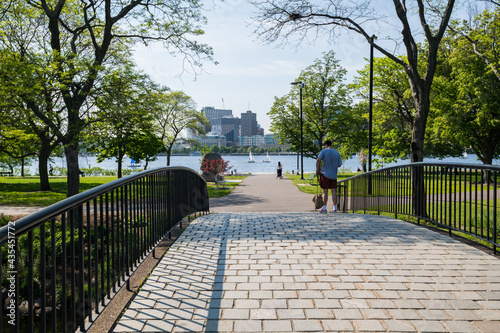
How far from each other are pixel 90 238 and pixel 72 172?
35.3 ft

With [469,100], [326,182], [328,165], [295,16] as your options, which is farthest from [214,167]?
[328,165]

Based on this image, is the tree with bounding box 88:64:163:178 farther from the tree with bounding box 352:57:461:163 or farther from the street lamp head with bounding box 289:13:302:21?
the tree with bounding box 352:57:461:163

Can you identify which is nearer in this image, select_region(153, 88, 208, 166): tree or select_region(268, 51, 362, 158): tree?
select_region(268, 51, 362, 158): tree

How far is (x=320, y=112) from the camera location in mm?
39594

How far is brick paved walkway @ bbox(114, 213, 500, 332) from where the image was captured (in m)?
3.17

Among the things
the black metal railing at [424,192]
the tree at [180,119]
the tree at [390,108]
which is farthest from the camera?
the tree at [180,119]

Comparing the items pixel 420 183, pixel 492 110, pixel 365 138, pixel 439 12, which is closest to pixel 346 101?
pixel 365 138

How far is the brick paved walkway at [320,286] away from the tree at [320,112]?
109 feet

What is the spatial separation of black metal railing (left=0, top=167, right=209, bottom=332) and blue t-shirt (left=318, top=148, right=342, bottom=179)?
3.49 m

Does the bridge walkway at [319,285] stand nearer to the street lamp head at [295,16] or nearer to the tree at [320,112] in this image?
the street lamp head at [295,16]

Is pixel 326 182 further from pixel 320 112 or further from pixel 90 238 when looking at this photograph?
pixel 320 112

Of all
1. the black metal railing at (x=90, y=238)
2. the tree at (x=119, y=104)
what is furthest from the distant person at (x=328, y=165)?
the tree at (x=119, y=104)

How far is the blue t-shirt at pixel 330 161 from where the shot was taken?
388 inches

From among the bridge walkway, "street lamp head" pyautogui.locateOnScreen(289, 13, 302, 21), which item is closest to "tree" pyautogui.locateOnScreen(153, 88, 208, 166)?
"street lamp head" pyautogui.locateOnScreen(289, 13, 302, 21)
